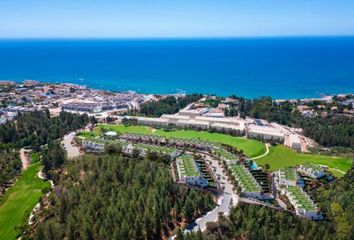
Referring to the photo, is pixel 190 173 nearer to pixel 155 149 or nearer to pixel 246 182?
pixel 246 182

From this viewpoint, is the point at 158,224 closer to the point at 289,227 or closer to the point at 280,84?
the point at 289,227

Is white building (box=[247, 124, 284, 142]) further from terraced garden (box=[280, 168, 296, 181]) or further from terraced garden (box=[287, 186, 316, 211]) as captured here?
terraced garden (box=[287, 186, 316, 211])

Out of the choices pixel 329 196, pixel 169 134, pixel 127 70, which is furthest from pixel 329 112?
pixel 127 70

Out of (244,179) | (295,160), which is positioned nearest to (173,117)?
(295,160)

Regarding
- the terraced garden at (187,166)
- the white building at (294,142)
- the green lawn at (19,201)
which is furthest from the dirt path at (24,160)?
the white building at (294,142)

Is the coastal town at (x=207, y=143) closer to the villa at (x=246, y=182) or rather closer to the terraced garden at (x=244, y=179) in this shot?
the villa at (x=246, y=182)

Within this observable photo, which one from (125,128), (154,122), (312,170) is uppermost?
(312,170)
